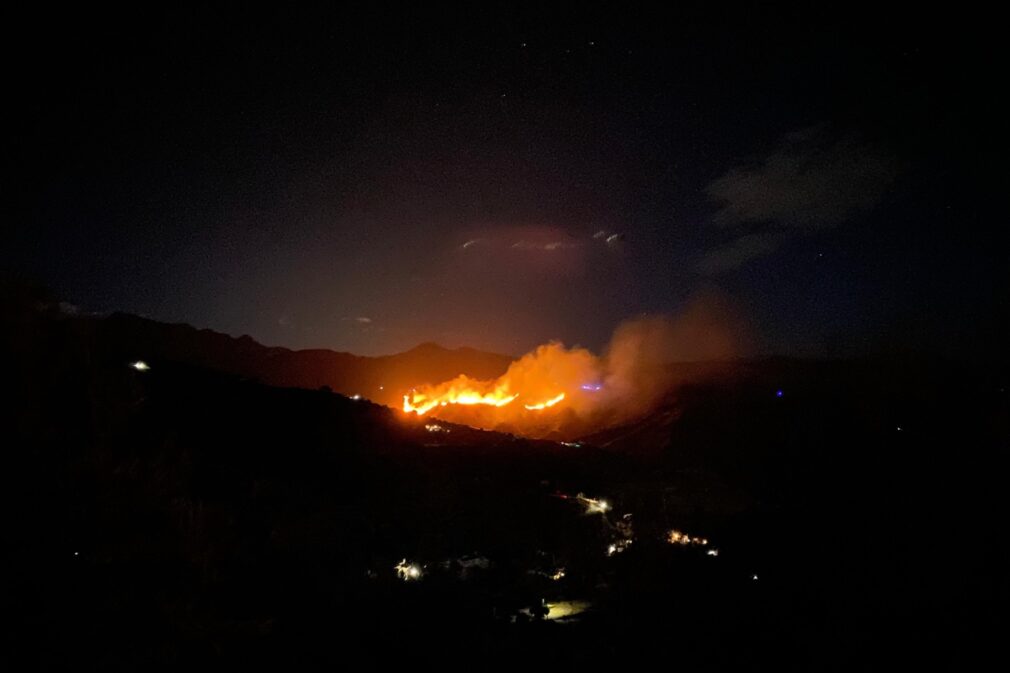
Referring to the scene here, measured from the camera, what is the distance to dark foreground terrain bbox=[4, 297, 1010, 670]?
472 centimetres

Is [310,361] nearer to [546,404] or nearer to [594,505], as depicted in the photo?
[546,404]

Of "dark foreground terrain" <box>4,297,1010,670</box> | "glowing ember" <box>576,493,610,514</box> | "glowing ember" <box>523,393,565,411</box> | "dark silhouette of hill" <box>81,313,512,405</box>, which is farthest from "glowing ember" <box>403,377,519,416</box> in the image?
"dark foreground terrain" <box>4,297,1010,670</box>

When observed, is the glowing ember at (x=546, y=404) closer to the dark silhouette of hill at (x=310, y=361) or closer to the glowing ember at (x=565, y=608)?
the dark silhouette of hill at (x=310, y=361)

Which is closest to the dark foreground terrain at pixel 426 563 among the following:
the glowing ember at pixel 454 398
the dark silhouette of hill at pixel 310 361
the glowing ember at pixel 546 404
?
the glowing ember at pixel 546 404

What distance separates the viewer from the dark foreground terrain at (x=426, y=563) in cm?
472

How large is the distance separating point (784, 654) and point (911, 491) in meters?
4.13

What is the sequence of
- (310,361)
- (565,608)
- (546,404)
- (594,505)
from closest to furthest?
(565,608) < (594,505) < (546,404) < (310,361)

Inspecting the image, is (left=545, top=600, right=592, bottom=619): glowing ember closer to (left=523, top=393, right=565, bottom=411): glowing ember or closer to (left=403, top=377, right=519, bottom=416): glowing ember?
(left=523, top=393, right=565, bottom=411): glowing ember

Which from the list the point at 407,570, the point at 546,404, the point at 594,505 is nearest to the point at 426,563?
the point at 407,570

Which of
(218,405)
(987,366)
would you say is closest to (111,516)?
(218,405)

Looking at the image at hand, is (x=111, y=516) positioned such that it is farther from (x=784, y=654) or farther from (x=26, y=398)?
(x=784, y=654)

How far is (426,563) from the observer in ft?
32.7

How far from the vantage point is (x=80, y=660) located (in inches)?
160

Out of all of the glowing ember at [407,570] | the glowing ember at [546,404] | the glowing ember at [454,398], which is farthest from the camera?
the glowing ember at [454,398]
